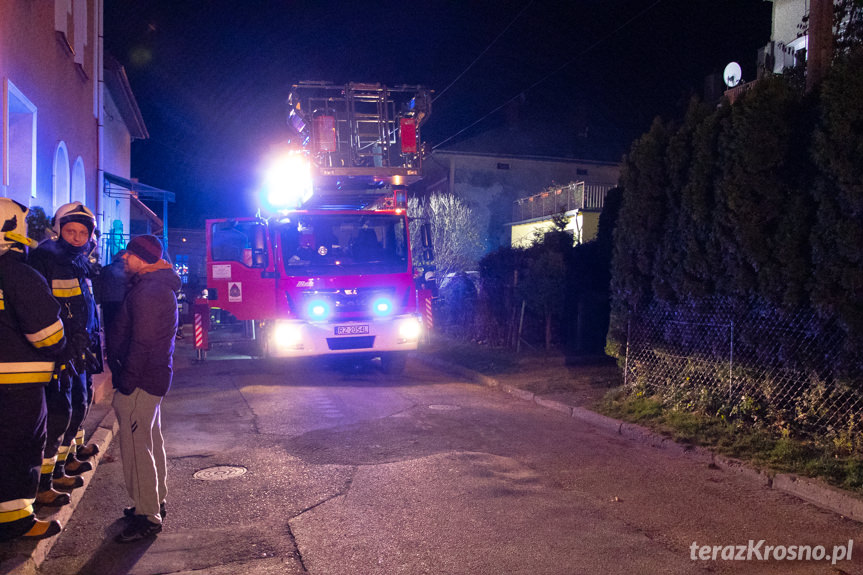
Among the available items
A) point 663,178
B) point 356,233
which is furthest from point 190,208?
point 663,178

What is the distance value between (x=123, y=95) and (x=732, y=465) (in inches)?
845

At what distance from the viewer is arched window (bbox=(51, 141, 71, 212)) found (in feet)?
36.5

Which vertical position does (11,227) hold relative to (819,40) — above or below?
below

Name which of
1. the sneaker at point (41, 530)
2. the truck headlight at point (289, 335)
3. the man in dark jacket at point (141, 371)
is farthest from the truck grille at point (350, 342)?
the sneaker at point (41, 530)

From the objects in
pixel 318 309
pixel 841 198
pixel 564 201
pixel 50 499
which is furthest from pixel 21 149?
pixel 564 201

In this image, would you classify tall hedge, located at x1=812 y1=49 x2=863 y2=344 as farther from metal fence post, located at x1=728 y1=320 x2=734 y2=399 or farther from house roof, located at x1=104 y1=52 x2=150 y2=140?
house roof, located at x1=104 y1=52 x2=150 y2=140

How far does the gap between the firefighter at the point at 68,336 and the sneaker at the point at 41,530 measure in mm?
587

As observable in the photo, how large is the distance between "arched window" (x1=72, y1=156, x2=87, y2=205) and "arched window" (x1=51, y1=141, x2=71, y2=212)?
0.50 meters

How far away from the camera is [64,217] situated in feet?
16.4

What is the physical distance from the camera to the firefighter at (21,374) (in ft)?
13.1

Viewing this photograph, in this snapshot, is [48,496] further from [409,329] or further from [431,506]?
[409,329]

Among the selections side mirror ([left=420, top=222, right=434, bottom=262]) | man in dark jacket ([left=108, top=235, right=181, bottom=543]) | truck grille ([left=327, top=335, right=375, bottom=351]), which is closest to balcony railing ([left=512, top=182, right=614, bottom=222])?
side mirror ([left=420, top=222, right=434, bottom=262])

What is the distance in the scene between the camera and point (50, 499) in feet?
15.6

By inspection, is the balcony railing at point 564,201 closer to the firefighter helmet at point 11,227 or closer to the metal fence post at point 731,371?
the metal fence post at point 731,371
